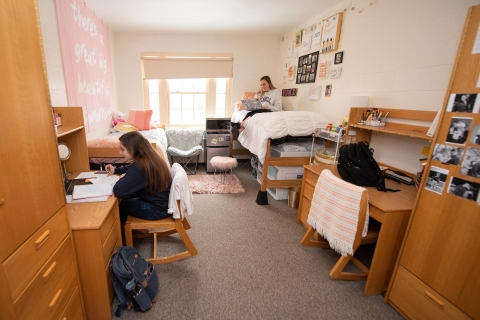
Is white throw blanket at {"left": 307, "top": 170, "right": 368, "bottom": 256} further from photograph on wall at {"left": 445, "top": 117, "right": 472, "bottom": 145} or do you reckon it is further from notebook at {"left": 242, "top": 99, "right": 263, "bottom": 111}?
notebook at {"left": 242, "top": 99, "right": 263, "bottom": 111}

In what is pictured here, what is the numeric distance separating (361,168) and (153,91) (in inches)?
161

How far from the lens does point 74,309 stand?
4.00 ft

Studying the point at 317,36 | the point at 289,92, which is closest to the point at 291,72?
the point at 289,92

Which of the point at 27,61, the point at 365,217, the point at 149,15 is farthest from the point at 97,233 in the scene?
the point at 149,15

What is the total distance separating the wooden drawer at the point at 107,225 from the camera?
132 centimetres

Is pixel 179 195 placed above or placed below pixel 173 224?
above

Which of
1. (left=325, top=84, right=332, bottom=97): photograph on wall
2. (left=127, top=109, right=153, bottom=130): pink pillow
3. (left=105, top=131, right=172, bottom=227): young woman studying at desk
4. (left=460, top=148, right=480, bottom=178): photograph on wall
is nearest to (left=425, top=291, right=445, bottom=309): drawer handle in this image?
(left=460, top=148, right=480, bottom=178): photograph on wall

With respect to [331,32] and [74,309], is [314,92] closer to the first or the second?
[331,32]

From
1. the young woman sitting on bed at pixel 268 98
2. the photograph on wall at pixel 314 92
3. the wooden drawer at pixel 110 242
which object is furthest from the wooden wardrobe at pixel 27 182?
the photograph on wall at pixel 314 92

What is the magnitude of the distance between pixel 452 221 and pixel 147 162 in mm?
1872

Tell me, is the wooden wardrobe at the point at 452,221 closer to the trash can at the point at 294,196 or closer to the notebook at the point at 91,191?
the trash can at the point at 294,196

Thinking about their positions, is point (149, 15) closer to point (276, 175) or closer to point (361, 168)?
point (276, 175)

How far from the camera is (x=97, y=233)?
1251 mm

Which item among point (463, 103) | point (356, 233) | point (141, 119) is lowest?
point (356, 233)
